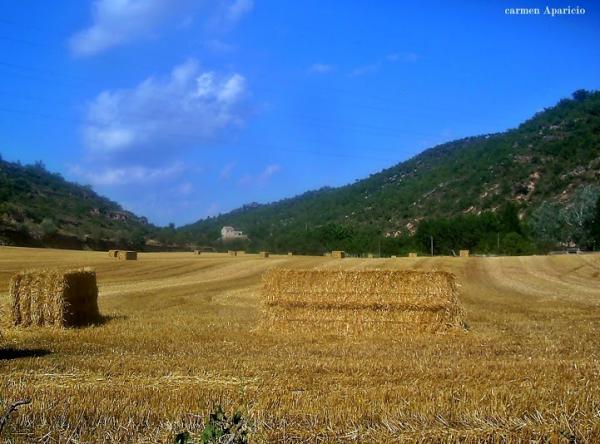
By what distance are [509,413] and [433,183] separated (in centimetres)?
9554

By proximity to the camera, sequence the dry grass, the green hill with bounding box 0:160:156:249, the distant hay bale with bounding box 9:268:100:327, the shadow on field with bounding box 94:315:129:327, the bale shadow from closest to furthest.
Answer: the dry grass, the distant hay bale with bounding box 9:268:100:327, the bale shadow, the shadow on field with bounding box 94:315:129:327, the green hill with bounding box 0:160:156:249

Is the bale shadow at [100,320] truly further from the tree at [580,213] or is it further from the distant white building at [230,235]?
the distant white building at [230,235]

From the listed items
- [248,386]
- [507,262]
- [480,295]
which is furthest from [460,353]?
[507,262]

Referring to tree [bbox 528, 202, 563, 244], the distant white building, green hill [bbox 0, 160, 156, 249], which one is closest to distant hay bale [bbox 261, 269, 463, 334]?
green hill [bbox 0, 160, 156, 249]

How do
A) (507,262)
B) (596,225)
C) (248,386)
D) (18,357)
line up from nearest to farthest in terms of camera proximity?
(248,386) < (18,357) < (507,262) < (596,225)

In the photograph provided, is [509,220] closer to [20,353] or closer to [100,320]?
[100,320]

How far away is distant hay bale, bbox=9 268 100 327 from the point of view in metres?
14.5

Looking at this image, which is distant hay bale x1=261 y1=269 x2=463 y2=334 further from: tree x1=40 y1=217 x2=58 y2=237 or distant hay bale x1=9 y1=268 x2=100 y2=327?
tree x1=40 y1=217 x2=58 y2=237

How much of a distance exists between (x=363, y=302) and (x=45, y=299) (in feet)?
22.7

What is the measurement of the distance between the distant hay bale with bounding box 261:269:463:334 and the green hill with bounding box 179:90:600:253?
5955cm

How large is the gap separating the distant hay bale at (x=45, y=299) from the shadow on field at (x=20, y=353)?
3.30m

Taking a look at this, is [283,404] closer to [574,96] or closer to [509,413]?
[509,413]

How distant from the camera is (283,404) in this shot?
6.04 m

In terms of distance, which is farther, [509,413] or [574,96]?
[574,96]
